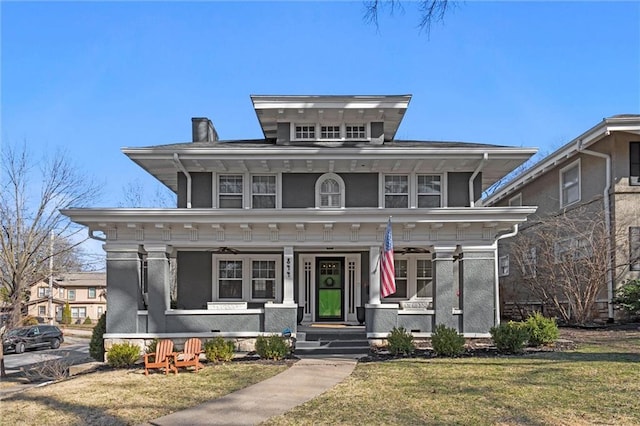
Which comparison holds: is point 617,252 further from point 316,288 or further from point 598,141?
point 316,288

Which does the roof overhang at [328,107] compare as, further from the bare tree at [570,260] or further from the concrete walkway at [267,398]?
the concrete walkway at [267,398]

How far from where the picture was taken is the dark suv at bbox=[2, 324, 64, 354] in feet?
97.2

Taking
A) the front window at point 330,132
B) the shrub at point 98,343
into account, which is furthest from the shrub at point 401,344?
the shrub at point 98,343

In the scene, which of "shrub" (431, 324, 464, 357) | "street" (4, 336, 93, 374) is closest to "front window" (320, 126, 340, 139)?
"shrub" (431, 324, 464, 357)

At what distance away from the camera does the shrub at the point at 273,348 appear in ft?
43.8

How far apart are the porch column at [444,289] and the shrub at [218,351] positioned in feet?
18.3

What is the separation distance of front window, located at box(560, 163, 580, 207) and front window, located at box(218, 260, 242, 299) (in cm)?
1260

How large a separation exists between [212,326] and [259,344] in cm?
214

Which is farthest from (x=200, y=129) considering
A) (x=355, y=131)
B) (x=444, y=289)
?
(x=444, y=289)

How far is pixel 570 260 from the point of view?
18.8 meters

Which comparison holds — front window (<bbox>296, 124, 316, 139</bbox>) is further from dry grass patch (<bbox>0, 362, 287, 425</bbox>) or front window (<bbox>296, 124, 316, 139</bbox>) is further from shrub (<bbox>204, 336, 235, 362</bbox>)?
dry grass patch (<bbox>0, 362, 287, 425</bbox>)

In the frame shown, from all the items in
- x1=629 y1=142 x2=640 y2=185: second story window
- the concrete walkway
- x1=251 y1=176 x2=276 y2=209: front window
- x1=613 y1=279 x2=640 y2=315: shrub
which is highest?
x1=629 y1=142 x2=640 y2=185: second story window

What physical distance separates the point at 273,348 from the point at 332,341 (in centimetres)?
210

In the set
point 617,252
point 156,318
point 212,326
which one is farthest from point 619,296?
point 156,318
